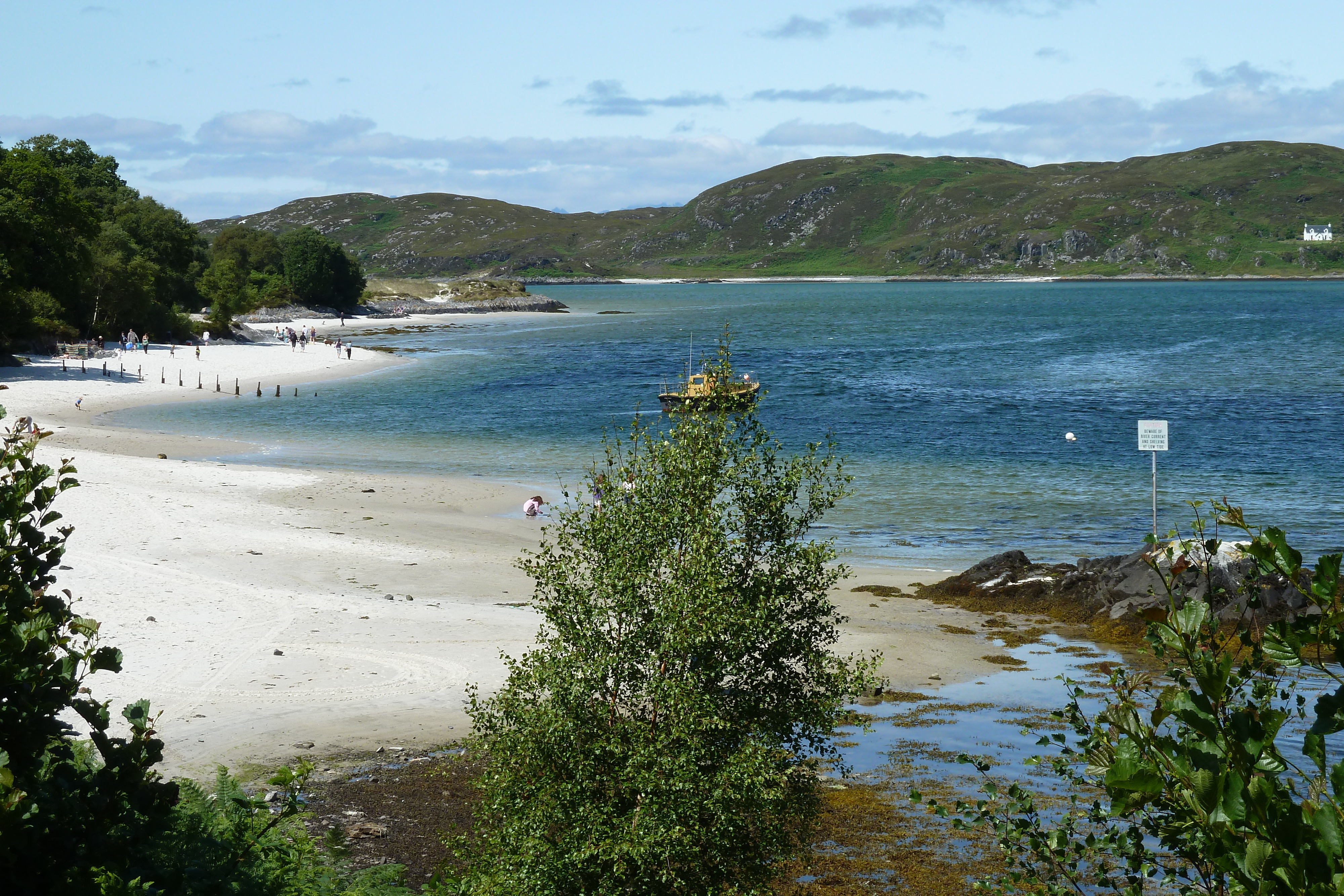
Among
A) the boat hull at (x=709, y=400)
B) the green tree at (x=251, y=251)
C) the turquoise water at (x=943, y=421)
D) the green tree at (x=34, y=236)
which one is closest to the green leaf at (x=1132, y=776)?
the boat hull at (x=709, y=400)

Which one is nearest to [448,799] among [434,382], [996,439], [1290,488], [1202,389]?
[1290,488]

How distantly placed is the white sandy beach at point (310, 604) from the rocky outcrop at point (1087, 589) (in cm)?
139

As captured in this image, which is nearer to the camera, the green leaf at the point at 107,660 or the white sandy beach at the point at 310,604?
the green leaf at the point at 107,660

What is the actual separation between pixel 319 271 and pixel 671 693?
518 feet

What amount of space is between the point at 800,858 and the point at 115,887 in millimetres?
10331

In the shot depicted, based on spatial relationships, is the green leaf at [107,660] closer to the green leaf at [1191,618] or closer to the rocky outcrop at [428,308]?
the green leaf at [1191,618]

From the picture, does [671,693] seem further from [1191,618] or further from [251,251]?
[251,251]

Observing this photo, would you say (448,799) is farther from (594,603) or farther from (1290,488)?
(1290,488)

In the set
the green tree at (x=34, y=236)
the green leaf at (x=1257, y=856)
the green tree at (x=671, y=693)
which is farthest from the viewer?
the green tree at (x=34, y=236)

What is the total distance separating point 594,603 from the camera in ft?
38.4

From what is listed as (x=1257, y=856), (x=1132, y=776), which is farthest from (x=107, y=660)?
(x=1257, y=856)

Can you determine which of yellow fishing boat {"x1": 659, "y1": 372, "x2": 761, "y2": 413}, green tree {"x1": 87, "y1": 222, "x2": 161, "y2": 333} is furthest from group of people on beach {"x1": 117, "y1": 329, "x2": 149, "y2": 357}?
yellow fishing boat {"x1": 659, "y1": 372, "x2": 761, "y2": 413}

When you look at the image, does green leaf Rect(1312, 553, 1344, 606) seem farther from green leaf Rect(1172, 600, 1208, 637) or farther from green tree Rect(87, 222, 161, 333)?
green tree Rect(87, 222, 161, 333)

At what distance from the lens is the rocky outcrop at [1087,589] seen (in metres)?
25.4
